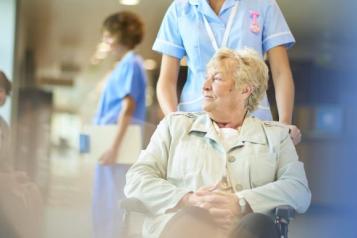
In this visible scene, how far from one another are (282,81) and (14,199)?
803mm

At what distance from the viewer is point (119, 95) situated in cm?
175

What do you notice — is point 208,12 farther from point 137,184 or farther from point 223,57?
point 137,184

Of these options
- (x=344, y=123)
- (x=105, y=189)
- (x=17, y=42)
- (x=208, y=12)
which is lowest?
(x=105, y=189)

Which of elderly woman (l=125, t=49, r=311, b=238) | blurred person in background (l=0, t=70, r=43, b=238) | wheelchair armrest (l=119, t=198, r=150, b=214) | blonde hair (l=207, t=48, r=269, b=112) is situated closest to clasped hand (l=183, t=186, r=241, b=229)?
elderly woman (l=125, t=49, r=311, b=238)

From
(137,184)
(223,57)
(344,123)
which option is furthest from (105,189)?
(344,123)

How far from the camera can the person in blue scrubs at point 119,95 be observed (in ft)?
5.71

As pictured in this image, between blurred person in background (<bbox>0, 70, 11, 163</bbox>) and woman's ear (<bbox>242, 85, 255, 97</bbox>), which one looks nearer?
woman's ear (<bbox>242, 85, 255, 97</bbox>)

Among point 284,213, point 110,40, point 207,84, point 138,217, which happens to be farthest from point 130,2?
point 284,213

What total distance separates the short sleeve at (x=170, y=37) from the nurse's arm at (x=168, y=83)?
0.8 inches

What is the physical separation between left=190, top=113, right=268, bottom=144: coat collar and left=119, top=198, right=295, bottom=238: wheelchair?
0.59 ft

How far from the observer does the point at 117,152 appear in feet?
5.75

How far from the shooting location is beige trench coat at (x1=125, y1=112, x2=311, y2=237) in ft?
5.05

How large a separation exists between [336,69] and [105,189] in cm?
70

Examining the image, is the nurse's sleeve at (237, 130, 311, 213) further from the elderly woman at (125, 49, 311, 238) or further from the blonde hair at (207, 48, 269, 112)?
the blonde hair at (207, 48, 269, 112)
